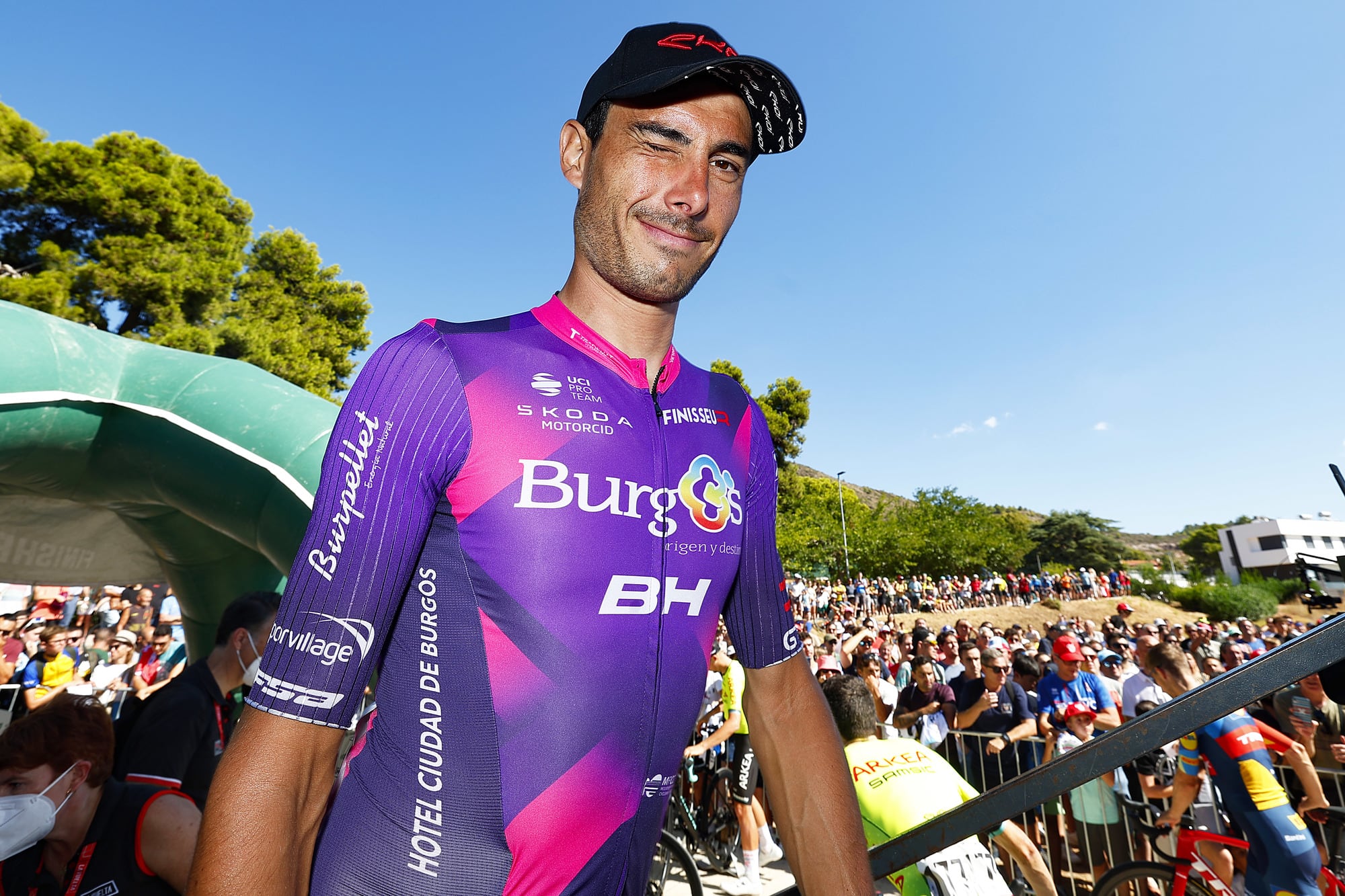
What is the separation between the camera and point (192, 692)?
3.84m

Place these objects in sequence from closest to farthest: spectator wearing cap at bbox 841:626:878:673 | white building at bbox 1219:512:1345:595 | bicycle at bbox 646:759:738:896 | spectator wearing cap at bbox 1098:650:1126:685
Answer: bicycle at bbox 646:759:738:896 < spectator wearing cap at bbox 1098:650:1126:685 < spectator wearing cap at bbox 841:626:878:673 < white building at bbox 1219:512:1345:595

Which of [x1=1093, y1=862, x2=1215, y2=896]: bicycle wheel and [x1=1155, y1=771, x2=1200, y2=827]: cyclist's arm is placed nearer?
[x1=1093, y1=862, x2=1215, y2=896]: bicycle wheel

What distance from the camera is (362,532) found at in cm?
98

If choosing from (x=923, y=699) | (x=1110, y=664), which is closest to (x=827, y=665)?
(x=923, y=699)

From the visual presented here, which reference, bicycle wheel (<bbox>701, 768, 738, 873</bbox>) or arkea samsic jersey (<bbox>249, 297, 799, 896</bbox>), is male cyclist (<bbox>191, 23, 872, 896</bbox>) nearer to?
arkea samsic jersey (<bbox>249, 297, 799, 896</bbox>)

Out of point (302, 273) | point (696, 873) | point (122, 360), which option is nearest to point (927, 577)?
point (302, 273)

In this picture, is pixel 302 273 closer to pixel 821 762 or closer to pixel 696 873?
pixel 696 873

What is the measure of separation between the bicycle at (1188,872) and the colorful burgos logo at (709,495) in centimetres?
515

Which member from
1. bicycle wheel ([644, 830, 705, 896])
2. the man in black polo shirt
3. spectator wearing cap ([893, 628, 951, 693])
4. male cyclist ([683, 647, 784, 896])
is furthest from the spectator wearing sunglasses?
the man in black polo shirt

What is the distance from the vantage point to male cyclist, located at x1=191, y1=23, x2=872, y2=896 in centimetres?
94

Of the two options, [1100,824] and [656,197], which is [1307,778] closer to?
[1100,824]

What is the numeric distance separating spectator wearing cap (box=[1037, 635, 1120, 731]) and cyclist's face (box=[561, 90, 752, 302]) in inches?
302

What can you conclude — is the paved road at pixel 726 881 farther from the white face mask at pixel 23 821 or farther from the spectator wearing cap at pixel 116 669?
the spectator wearing cap at pixel 116 669

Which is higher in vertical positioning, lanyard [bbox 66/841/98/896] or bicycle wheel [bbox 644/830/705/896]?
lanyard [bbox 66/841/98/896]
